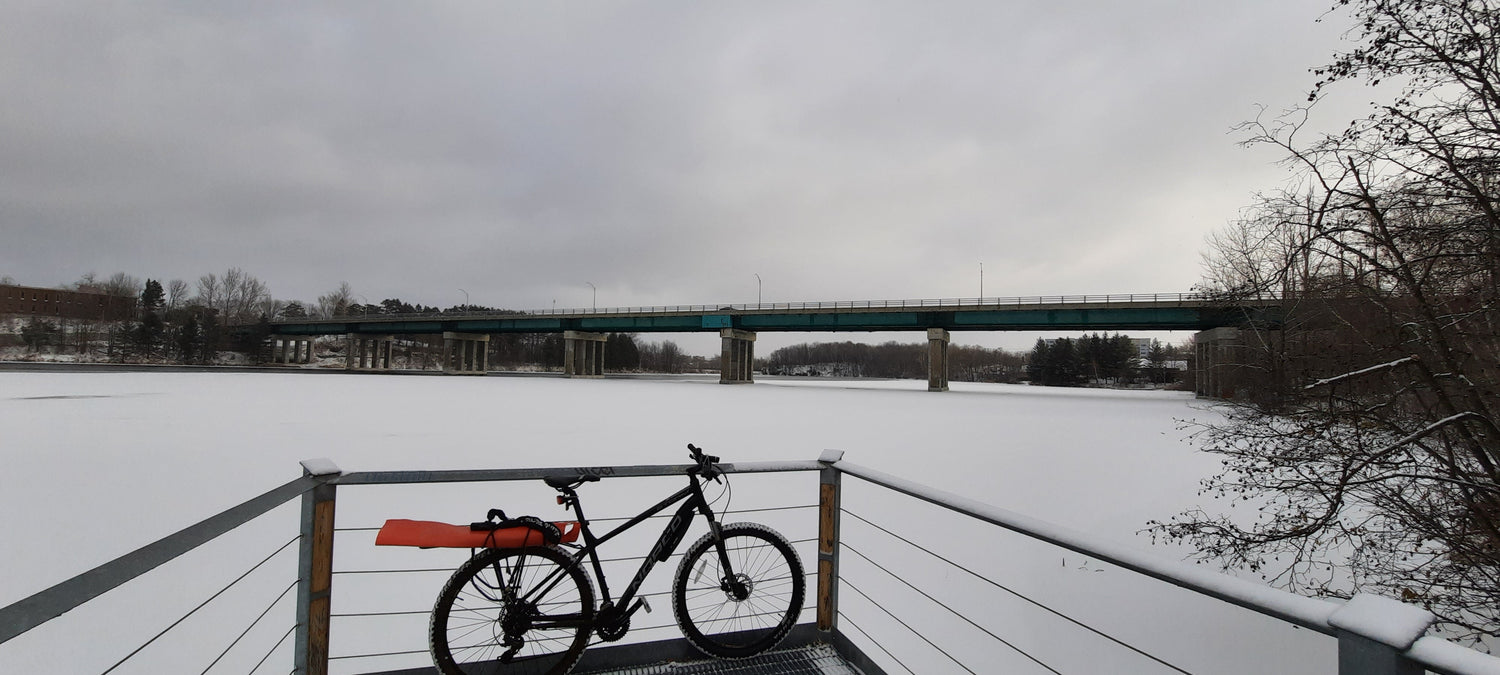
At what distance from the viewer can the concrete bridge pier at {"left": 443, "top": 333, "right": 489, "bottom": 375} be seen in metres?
71.6

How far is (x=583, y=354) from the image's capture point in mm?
67875

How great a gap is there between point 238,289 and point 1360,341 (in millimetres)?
142267

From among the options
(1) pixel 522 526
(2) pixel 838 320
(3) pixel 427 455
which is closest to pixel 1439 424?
(1) pixel 522 526

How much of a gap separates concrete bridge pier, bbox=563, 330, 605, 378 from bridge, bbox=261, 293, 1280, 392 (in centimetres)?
11

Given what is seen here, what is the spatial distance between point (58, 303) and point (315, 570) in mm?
151041

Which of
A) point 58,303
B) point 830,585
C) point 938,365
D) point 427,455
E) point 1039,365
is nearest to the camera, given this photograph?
point 830,585

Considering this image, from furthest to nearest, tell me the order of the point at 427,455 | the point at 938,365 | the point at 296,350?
the point at 296,350
the point at 938,365
the point at 427,455

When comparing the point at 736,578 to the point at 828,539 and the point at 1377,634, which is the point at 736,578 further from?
the point at 1377,634

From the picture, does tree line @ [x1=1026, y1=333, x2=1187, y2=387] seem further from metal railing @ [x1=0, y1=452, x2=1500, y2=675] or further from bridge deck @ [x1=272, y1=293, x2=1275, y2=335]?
metal railing @ [x1=0, y1=452, x2=1500, y2=675]

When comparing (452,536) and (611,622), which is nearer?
(452,536)

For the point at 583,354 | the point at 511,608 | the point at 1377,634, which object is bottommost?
the point at 511,608

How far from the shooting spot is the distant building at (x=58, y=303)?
95312 mm

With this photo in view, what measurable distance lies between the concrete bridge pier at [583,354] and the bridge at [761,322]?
109 mm

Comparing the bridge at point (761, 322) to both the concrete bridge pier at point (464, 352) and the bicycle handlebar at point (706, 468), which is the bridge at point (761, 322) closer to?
the concrete bridge pier at point (464, 352)
